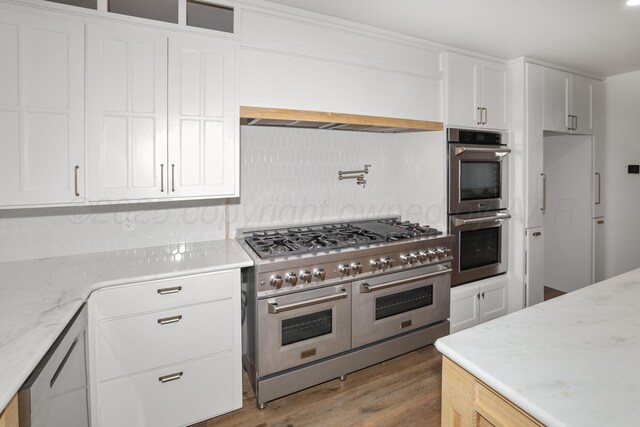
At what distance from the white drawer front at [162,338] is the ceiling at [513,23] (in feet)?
6.26

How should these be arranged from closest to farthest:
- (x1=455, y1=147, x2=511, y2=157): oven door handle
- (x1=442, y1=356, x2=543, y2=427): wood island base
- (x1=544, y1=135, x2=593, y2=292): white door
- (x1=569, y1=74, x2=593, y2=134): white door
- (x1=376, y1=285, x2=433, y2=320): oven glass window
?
(x1=442, y1=356, x2=543, y2=427): wood island base
(x1=376, y1=285, x2=433, y2=320): oven glass window
(x1=455, y1=147, x2=511, y2=157): oven door handle
(x1=569, y1=74, x2=593, y2=134): white door
(x1=544, y1=135, x2=593, y2=292): white door

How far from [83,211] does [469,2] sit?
2693 millimetres

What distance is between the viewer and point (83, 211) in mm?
2137

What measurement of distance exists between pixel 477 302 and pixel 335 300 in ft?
4.97

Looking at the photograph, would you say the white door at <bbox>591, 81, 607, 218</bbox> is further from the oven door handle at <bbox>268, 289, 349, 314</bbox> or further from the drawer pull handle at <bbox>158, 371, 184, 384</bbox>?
the drawer pull handle at <bbox>158, 371, 184, 384</bbox>

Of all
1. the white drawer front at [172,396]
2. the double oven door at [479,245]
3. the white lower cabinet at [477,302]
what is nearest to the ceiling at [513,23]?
the double oven door at [479,245]

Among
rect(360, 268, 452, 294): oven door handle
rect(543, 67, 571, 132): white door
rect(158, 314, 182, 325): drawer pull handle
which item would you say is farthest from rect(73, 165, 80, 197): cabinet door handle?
rect(543, 67, 571, 132): white door

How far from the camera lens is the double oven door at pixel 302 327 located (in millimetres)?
2043

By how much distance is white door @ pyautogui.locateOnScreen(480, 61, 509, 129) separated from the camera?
3.03 metres

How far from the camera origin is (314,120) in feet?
7.61

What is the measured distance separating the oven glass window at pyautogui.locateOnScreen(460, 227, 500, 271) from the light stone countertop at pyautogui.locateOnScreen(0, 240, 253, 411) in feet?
6.13

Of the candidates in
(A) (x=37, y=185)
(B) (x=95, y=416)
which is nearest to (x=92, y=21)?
(A) (x=37, y=185)

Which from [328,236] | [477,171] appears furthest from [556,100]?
[328,236]

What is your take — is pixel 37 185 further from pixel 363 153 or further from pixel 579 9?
pixel 579 9
